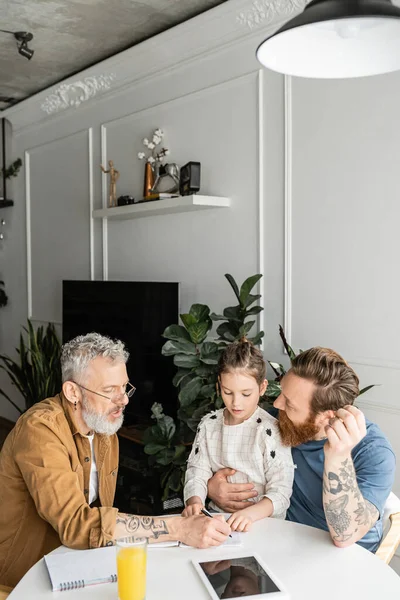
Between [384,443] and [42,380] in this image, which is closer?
[384,443]

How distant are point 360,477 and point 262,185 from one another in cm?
189

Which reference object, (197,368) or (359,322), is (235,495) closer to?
(197,368)

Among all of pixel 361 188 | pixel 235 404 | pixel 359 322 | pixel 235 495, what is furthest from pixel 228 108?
pixel 235 495

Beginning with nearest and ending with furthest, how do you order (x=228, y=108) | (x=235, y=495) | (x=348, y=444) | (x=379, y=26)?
(x=379, y=26) < (x=348, y=444) < (x=235, y=495) < (x=228, y=108)

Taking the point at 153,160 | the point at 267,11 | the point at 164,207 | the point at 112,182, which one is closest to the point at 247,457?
the point at 164,207

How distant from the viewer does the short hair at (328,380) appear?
184 centimetres

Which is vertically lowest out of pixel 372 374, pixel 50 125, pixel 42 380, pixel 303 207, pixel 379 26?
pixel 42 380

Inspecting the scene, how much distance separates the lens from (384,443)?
5.99 feet

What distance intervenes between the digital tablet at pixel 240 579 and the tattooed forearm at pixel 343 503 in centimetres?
22

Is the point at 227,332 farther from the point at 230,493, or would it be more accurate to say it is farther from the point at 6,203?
the point at 6,203

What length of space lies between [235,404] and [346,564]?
2.25ft

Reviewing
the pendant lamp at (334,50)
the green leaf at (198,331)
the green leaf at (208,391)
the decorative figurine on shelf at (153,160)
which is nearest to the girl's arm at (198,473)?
the green leaf at (208,391)

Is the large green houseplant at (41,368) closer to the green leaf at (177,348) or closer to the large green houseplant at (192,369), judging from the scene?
the large green houseplant at (192,369)

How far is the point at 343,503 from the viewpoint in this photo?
1.59 m
